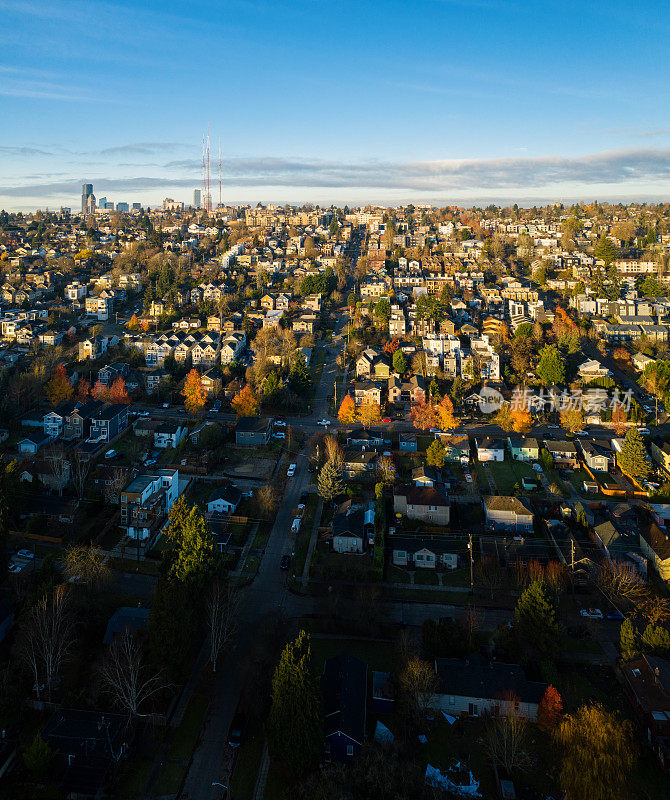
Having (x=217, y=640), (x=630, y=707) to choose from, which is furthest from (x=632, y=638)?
(x=217, y=640)

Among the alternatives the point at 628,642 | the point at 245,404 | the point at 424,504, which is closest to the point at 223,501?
the point at 424,504

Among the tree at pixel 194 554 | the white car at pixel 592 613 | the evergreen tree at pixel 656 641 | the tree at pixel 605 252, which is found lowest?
the white car at pixel 592 613

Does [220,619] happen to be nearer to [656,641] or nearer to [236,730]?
[236,730]

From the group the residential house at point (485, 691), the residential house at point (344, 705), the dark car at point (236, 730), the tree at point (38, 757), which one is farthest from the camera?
the residential house at point (485, 691)

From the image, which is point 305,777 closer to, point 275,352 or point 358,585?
point 358,585

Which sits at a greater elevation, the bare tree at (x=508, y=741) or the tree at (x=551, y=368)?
the tree at (x=551, y=368)

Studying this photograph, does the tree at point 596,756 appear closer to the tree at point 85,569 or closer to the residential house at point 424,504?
the residential house at point 424,504

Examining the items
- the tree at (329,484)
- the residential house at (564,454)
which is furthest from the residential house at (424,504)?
the residential house at (564,454)
